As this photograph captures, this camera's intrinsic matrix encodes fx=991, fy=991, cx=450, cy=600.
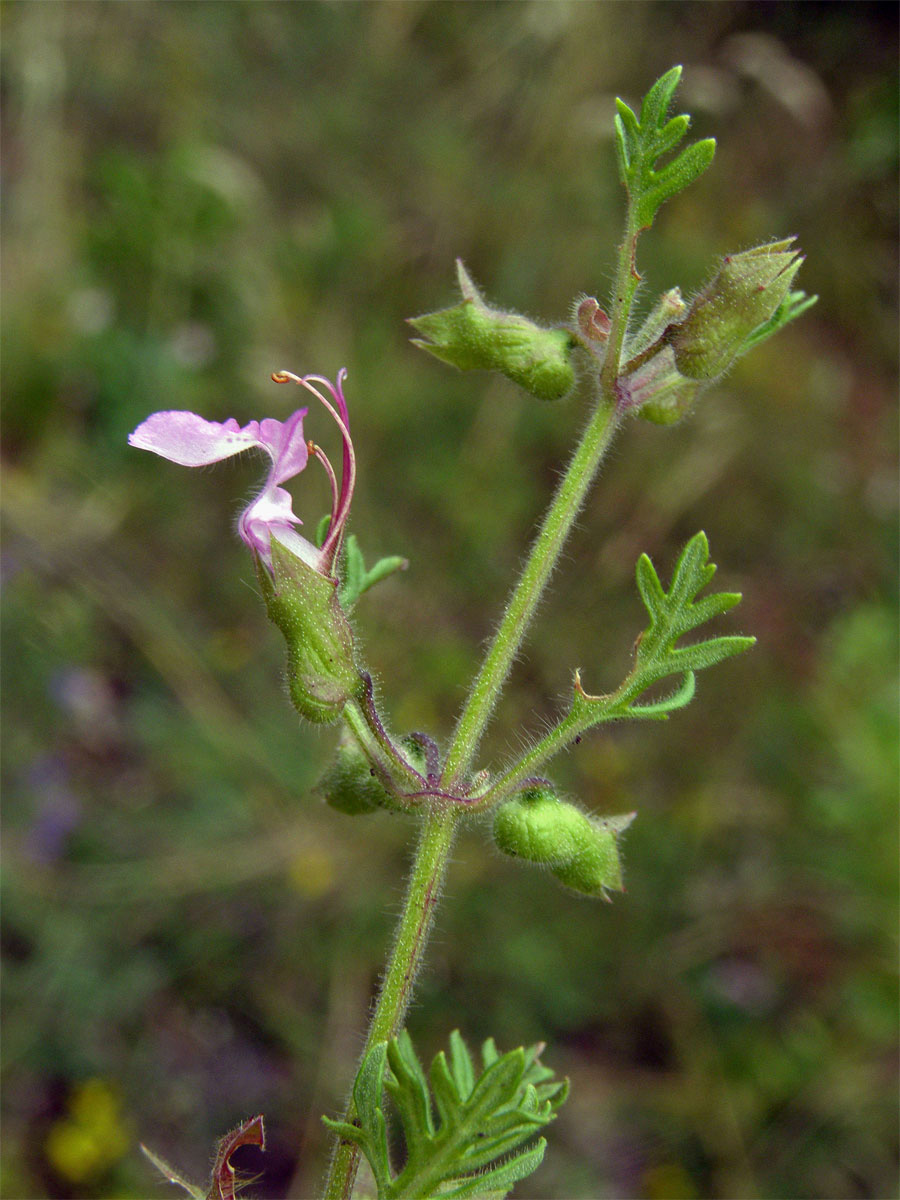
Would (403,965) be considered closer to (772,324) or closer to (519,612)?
(519,612)

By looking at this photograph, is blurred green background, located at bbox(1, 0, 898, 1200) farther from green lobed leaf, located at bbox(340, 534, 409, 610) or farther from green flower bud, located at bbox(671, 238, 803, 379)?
green flower bud, located at bbox(671, 238, 803, 379)

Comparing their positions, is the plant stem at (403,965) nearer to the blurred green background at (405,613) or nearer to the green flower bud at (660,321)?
the green flower bud at (660,321)

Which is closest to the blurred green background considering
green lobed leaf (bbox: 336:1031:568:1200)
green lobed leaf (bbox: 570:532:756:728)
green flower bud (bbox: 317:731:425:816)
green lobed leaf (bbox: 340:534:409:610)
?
green lobed leaf (bbox: 340:534:409:610)

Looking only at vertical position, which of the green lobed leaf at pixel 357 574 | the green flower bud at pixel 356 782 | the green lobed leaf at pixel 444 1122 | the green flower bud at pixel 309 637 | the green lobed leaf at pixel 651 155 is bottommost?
the green lobed leaf at pixel 444 1122

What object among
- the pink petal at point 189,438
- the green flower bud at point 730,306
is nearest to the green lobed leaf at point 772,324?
the green flower bud at point 730,306

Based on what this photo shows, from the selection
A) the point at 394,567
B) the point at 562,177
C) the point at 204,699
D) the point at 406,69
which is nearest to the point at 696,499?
the point at 562,177
